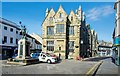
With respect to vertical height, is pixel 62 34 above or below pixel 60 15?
below

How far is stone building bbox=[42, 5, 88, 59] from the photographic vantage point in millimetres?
55062

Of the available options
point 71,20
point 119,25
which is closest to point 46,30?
point 71,20

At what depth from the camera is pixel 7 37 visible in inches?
1921

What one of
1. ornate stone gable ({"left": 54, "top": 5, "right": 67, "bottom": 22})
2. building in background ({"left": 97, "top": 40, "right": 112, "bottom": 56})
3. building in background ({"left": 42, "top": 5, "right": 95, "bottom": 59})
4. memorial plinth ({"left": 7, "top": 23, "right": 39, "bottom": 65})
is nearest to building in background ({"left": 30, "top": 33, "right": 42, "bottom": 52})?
building in background ({"left": 42, "top": 5, "right": 95, "bottom": 59})

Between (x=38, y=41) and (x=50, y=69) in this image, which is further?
(x=38, y=41)

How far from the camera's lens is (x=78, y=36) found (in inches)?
2195

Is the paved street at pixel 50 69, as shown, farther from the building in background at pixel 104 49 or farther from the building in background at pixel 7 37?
the building in background at pixel 104 49

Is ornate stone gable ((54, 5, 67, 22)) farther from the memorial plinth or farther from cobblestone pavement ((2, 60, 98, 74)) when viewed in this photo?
cobblestone pavement ((2, 60, 98, 74))

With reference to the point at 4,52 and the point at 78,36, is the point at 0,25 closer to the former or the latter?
the point at 4,52

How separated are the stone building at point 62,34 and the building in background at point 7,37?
323 inches

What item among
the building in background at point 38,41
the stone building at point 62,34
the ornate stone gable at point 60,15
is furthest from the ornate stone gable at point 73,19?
the building in background at point 38,41

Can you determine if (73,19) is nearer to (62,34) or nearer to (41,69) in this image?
(62,34)

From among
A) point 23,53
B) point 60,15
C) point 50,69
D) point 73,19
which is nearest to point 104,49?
point 73,19

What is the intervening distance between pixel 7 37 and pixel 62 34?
14.7 meters
